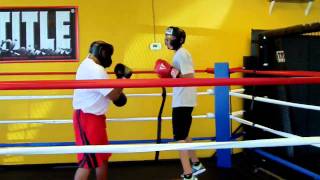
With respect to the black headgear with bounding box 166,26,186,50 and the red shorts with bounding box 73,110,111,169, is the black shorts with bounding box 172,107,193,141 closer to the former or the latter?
the black headgear with bounding box 166,26,186,50

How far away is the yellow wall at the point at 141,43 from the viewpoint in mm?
3857

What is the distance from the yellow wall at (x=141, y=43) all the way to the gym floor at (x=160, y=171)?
0.32 feet

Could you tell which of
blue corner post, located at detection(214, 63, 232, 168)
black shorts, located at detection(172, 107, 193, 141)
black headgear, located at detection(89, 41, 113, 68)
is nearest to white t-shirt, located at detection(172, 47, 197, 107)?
black shorts, located at detection(172, 107, 193, 141)

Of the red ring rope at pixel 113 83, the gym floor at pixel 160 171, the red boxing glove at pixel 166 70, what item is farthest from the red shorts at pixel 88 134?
the gym floor at pixel 160 171

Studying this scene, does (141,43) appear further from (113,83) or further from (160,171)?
(113,83)

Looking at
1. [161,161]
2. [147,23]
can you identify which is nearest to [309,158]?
[161,161]

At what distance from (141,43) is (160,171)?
1335mm

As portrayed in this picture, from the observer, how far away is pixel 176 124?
287 centimetres

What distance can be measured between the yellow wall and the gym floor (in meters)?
0.10

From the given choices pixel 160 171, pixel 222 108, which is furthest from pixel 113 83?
pixel 160 171

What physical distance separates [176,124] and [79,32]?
1.63 m

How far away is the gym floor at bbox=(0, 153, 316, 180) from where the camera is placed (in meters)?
3.36

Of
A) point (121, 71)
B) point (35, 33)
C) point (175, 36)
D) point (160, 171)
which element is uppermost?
point (35, 33)

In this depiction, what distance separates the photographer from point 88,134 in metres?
2.20
